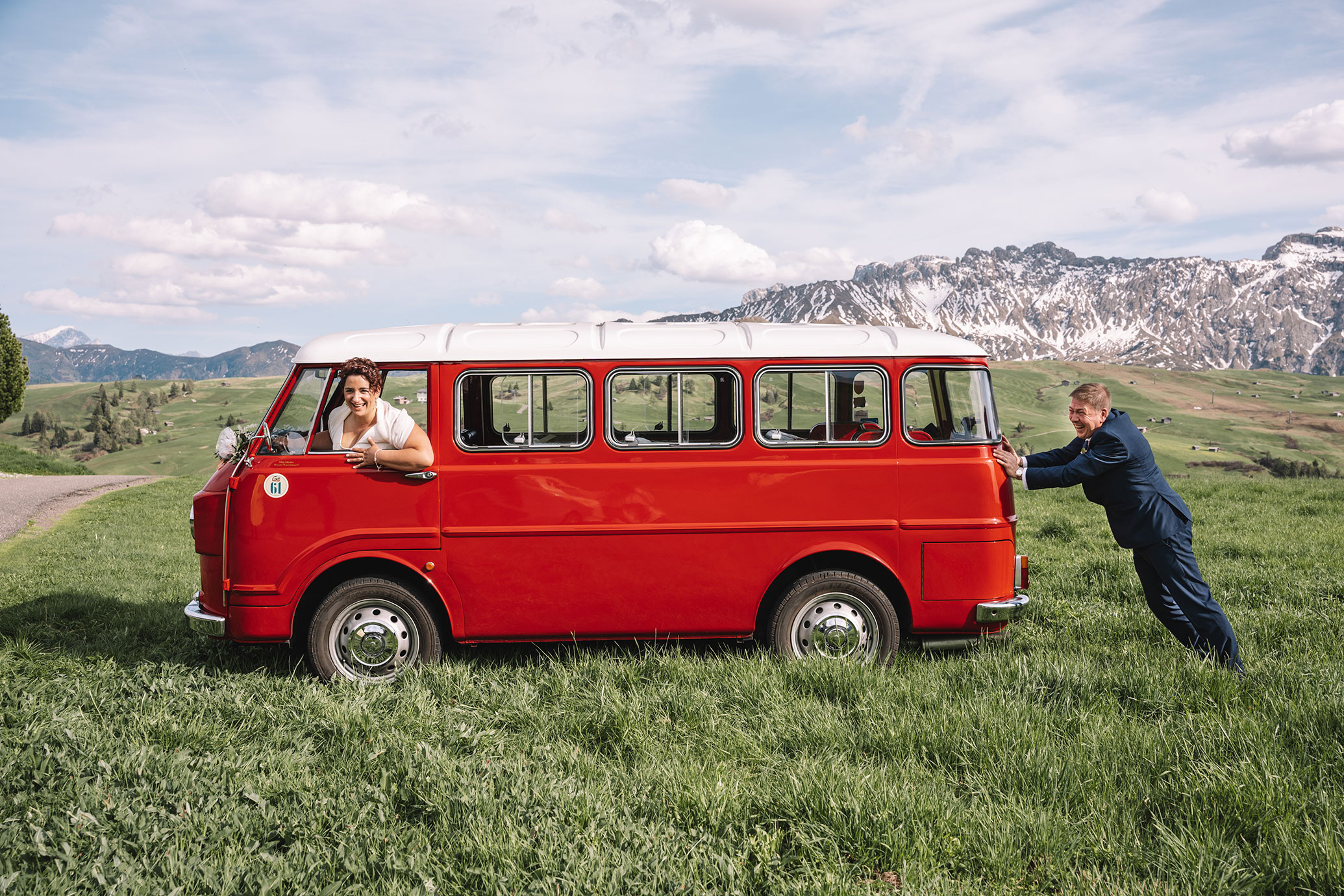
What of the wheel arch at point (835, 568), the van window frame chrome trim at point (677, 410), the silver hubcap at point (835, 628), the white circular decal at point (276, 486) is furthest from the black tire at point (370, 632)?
the silver hubcap at point (835, 628)

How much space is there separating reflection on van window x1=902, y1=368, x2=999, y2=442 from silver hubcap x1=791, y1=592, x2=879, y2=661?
131cm

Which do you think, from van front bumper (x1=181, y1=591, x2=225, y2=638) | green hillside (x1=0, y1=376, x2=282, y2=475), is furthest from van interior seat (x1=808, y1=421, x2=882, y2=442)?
green hillside (x1=0, y1=376, x2=282, y2=475)

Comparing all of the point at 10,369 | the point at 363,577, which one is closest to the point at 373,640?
the point at 363,577

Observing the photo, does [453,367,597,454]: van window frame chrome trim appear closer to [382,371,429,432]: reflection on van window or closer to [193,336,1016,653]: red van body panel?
[193,336,1016,653]: red van body panel

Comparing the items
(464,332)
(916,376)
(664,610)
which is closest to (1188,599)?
(916,376)

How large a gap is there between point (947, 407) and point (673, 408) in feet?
6.61

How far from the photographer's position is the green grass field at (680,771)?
343 cm

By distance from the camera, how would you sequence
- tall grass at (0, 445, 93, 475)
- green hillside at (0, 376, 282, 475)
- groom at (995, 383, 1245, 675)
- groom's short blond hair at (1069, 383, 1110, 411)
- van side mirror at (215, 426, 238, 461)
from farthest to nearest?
1. green hillside at (0, 376, 282, 475)
2. tall grass at (0, 445, 93, 475)
3. groom's short blond hair at (1069, 383, 1110, 411)
4. groom at (995, 383, 1245, 675)
5. van side mirror at (215, 426, 238, 461)

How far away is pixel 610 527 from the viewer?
5809mm

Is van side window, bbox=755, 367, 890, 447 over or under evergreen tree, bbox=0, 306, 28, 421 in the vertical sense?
under

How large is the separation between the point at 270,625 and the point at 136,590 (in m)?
4.72

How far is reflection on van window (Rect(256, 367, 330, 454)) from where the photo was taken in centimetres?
579

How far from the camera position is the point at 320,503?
5.69 m

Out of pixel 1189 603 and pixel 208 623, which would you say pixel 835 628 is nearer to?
pixel 1189 603
